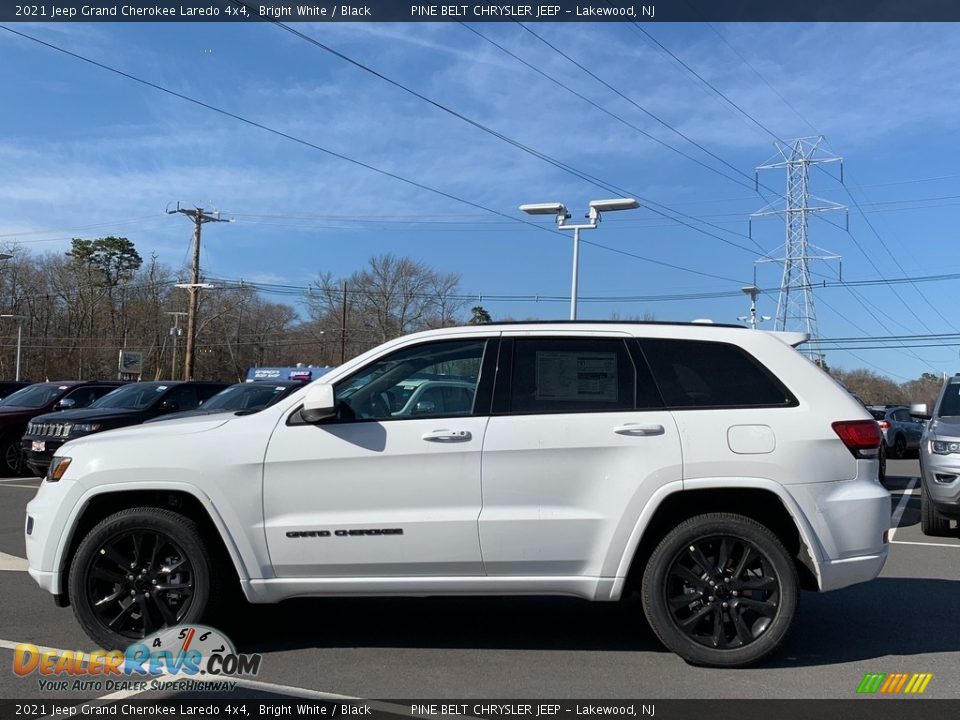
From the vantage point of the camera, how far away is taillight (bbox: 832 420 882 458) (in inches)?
187

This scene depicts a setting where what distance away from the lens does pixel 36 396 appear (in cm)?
1653

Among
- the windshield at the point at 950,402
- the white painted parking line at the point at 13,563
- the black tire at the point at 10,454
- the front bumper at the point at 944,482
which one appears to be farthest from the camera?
Result: the black tire at the point at 10,454

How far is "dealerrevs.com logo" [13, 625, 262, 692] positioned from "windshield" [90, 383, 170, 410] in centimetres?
986

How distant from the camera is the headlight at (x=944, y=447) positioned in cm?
939

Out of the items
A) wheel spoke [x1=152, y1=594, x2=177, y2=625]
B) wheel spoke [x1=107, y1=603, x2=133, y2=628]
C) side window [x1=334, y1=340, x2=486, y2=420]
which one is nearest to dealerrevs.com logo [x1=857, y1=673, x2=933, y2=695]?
side window [x1=334, y1=340, x2=486, y2=420]

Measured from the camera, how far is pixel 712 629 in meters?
4.80

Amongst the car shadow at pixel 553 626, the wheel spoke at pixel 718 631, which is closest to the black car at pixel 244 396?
the car shadow at pixel 553 626

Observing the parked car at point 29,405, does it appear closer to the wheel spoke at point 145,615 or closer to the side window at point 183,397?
the side window at point 183,397

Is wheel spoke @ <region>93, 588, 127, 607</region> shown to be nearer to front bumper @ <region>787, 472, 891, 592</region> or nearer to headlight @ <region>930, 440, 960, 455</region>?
front bumper @ <region>787, 472, 891, 592</region>

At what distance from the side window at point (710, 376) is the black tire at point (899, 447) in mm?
21434

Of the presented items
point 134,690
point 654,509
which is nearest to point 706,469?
point 654,509

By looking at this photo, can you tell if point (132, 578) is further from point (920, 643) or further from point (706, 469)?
point (920, 643)

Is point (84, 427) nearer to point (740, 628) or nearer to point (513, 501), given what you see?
point (513, 501)

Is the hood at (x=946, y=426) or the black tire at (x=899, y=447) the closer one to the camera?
the hood at (x=946, y=426)
